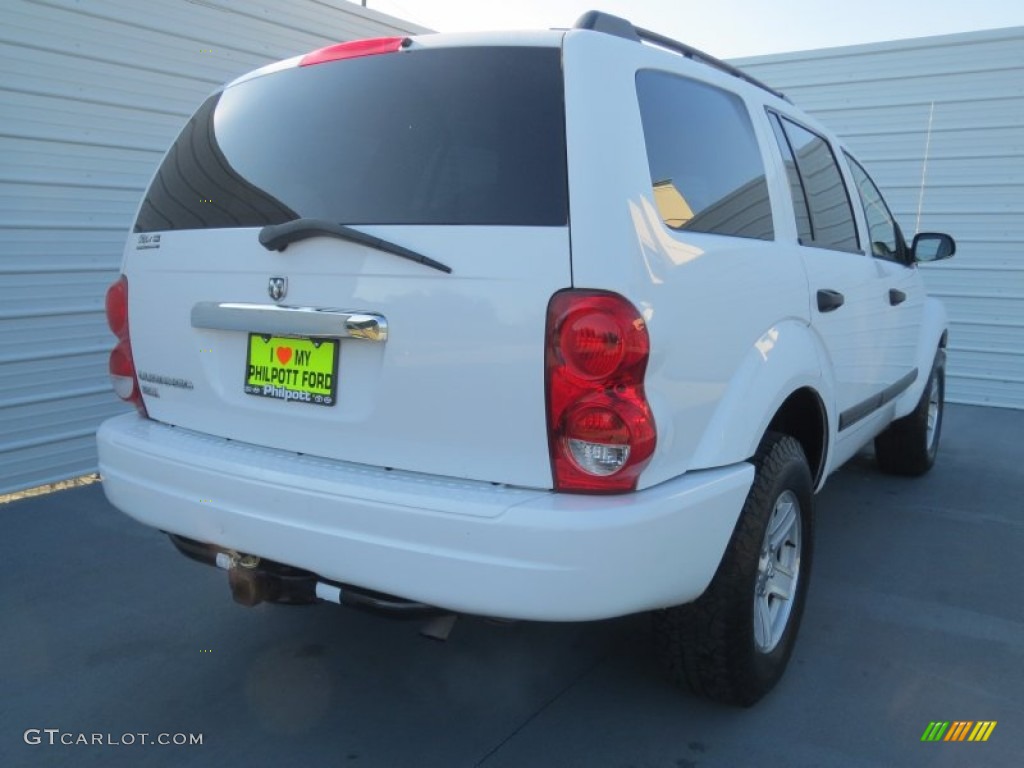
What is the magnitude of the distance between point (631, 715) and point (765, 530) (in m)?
0.69

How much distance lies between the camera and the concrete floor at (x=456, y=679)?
241cm

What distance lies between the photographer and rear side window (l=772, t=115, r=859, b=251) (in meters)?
3.05

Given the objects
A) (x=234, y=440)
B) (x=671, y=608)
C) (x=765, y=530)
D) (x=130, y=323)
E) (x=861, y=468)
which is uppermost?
(x=130, y=323)

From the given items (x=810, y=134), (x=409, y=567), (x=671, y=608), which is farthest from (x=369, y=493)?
(x=810, y=134)

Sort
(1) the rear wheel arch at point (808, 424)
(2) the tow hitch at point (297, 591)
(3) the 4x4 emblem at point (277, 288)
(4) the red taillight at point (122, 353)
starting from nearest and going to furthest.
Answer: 1. (2) the tow hitch at point (297, 591)
2. (3) the 4x4 emblem at point (277, 288)
3. (4) the red taillight at point (122, 353)
4. (1) the rear wheel arch at point (808, 424)

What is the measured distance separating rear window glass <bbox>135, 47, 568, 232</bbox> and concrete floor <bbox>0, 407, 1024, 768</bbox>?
4.67 ft

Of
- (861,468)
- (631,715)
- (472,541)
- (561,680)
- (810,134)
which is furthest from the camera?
(861,468)

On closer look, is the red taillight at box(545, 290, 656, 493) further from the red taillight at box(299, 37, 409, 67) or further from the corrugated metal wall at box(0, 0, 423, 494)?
the corrugated metal wall at box(0, 0, 423, 494)

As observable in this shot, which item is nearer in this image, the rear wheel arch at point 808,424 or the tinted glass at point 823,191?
the rear wheel arch at point 808,424

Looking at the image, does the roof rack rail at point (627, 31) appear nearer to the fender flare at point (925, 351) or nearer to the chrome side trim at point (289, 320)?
the chrome side trim at point (289, 320)

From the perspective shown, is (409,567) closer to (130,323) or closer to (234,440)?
(234,440)

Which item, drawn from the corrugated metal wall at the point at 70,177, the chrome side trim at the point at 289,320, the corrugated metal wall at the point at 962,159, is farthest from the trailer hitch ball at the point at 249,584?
the corrugated metal wall at the point at 962,159

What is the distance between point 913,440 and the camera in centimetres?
511

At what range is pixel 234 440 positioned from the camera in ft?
7.88
